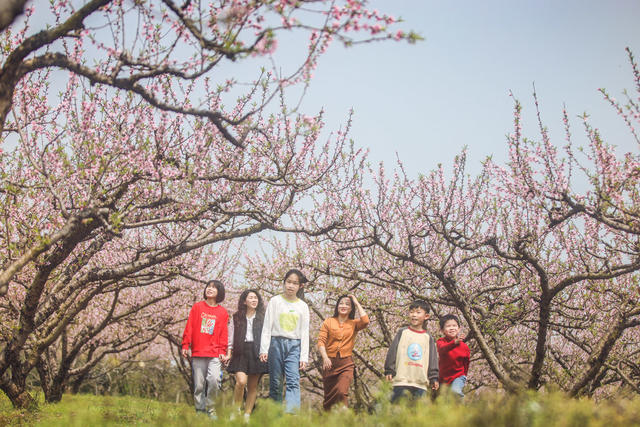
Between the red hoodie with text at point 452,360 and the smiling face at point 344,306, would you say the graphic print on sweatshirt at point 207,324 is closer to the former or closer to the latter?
A: the smiling face at point 344,306

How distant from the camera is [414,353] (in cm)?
717

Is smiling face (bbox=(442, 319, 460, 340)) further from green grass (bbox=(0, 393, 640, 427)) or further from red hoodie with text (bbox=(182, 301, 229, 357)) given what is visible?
green grass (bbox=(0, 393, 640, 427))

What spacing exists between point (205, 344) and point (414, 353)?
3.19 metres

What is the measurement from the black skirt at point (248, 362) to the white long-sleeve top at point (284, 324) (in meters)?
0.73

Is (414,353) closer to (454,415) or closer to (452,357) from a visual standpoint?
(452,357)

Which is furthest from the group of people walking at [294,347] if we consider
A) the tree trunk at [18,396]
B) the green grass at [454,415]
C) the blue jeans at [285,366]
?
the green grass at [454,415]

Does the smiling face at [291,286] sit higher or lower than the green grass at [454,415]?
higher

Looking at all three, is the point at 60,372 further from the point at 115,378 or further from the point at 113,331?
the point at 115,378

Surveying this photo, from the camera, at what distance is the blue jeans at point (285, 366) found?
7.60 metres

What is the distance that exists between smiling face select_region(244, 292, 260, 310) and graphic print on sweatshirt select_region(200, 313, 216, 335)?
57 cm

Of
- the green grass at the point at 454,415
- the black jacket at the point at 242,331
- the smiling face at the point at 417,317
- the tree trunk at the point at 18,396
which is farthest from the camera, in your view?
the tree trunk at the point at 18,396

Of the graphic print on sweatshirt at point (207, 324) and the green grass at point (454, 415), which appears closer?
the green grass at point (454, 415)

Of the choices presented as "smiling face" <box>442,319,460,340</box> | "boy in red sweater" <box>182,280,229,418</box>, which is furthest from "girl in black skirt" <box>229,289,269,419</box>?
"smiling face" <box>442,319,460,340</box>

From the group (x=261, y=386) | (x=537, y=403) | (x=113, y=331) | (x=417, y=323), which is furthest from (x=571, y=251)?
(x=261, y=386)
